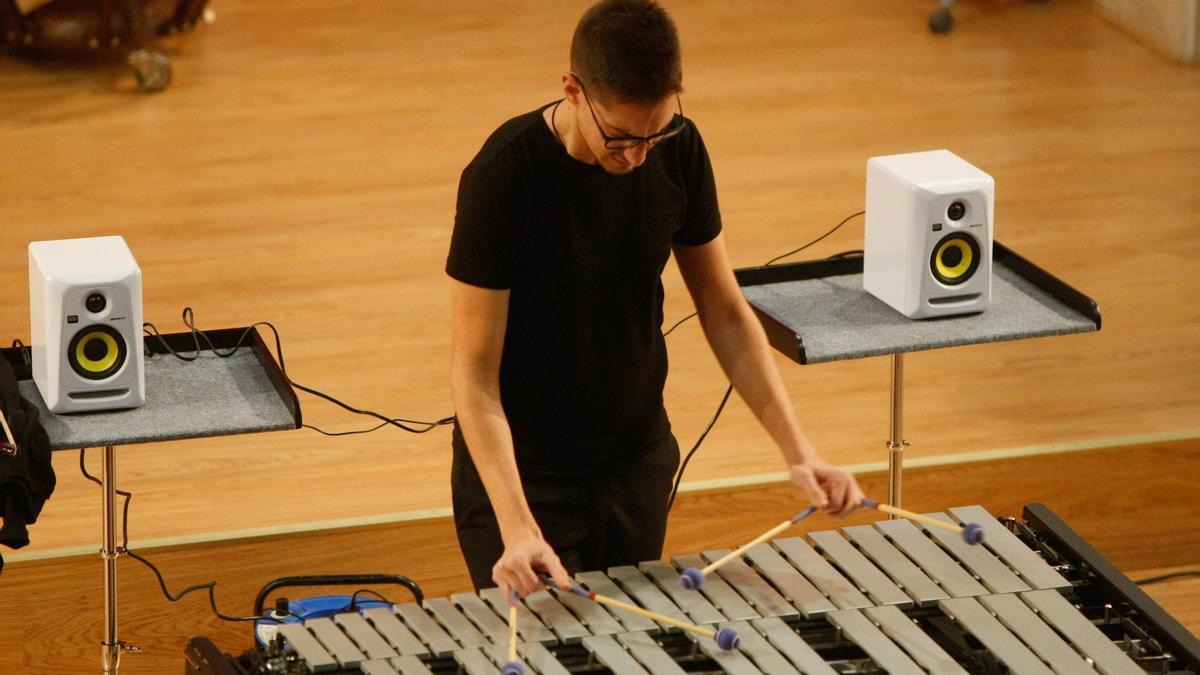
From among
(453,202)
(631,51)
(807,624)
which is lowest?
(453,202)

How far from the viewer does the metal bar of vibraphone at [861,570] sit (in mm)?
2400

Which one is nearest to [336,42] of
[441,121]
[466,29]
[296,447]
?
[466,29]

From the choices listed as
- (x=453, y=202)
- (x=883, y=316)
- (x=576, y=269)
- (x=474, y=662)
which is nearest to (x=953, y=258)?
(x=883, y=316)

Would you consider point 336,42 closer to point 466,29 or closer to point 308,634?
point 466,29

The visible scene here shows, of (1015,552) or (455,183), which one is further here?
(455,183)

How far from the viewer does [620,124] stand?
7.37 feet

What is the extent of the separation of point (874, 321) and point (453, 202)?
2050 mm

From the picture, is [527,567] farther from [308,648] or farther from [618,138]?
[618,138]

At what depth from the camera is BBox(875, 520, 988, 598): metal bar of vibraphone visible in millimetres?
2416

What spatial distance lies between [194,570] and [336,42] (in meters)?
3.06

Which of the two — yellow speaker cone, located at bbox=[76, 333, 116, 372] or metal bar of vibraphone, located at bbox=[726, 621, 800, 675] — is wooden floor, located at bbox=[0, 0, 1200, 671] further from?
metal bar of vibraphone, located at bbox=[726, 621, 800, 675]

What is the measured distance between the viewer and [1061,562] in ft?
8.38

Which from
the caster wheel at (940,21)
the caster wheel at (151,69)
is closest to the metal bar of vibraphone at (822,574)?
the caster wheel at (151,69)

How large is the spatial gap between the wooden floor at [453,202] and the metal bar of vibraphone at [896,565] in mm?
1081
